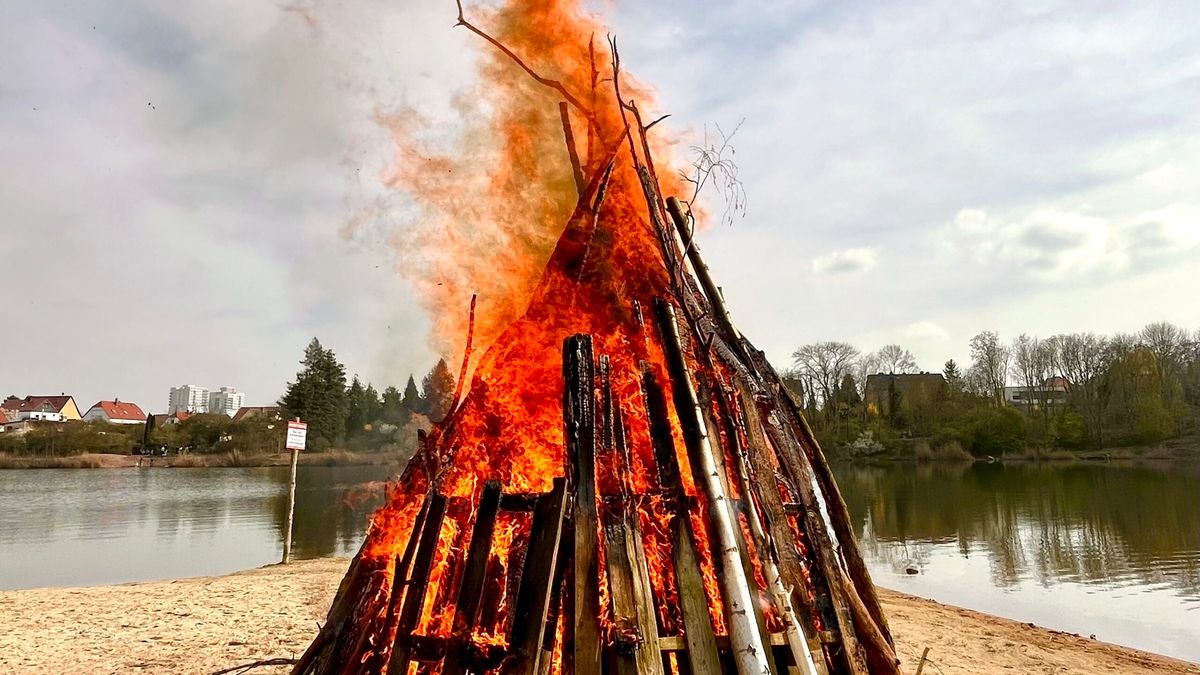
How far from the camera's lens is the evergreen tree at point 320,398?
44.4 m

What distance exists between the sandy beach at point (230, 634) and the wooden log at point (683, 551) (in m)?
5.77

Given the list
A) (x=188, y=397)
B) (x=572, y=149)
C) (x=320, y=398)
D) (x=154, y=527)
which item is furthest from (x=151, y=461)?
(x=188, y=397)

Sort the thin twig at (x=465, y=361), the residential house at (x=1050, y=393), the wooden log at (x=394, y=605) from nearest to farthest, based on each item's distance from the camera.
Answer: the wooden log at (x=394, y=605) < the thin twig at (x=465, y=361) < the residential house at (x=1050, y=393)

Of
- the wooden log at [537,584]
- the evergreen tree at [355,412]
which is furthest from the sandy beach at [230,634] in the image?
the evergreen tree at [355,412]

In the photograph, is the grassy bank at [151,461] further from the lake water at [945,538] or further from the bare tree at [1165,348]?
the bare tree at [1165,348]

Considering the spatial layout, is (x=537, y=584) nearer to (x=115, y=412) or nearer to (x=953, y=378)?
(x=953, y=378)

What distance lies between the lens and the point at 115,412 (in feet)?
341

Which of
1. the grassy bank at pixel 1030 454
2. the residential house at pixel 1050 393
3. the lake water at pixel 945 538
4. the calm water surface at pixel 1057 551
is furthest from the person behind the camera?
the residential house at pixel 1050 393

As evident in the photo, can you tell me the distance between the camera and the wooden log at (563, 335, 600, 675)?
3.69m

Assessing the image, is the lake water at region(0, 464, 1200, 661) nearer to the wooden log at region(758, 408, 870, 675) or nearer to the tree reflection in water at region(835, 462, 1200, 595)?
the tree reflection in water at region(835, 462, 1200, 595)

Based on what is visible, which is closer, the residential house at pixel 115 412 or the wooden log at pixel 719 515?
the wooden log at pixel 719 515

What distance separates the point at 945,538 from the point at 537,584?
22690 millimetres

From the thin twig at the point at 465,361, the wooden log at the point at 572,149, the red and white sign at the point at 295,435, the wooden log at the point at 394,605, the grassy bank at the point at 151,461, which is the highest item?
the wooden log at the point at 572,149

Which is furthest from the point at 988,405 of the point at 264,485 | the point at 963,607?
the point at 264,485
